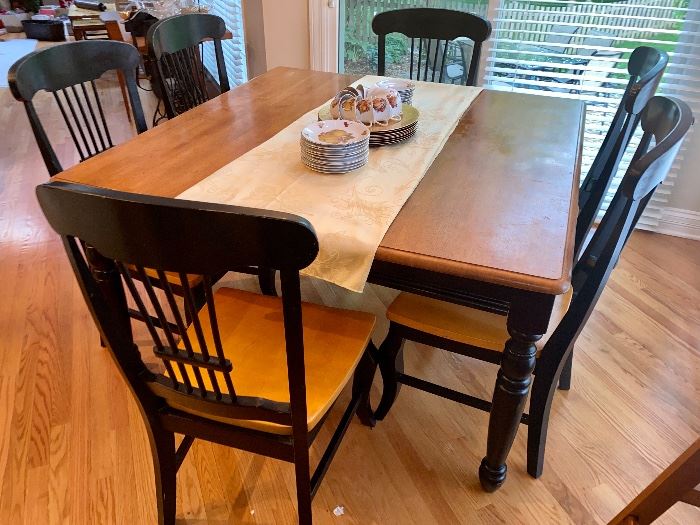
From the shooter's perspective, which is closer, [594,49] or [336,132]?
[336,132]

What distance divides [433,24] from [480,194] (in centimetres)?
123

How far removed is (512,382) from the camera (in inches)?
45.9

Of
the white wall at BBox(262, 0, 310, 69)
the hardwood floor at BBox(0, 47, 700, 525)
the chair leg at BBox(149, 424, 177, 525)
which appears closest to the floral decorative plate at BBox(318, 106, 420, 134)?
the hardwood floor at BBox(0, 47, 700, 525)

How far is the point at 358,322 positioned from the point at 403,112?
68cm

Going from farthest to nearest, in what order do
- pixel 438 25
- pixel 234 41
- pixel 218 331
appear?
1. pixel 234 41
2. pixel 438 25
3. pixel 218 331

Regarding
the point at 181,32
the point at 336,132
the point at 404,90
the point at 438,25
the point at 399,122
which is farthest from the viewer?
the point at 438,25

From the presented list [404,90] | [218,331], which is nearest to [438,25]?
[404,90]

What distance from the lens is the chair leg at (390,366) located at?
1458 millimetres

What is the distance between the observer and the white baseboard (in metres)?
2.56

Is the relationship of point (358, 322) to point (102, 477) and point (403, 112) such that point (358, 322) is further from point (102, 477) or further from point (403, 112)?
point (102, 477)

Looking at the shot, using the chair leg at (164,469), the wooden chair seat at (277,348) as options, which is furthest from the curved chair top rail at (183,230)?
the chair leg at (164,469)

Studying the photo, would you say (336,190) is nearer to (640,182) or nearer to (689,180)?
(640,182)

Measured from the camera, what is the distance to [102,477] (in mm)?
1476

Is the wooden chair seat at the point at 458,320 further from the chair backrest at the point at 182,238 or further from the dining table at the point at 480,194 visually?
the chair backrest at the point at 182,238
